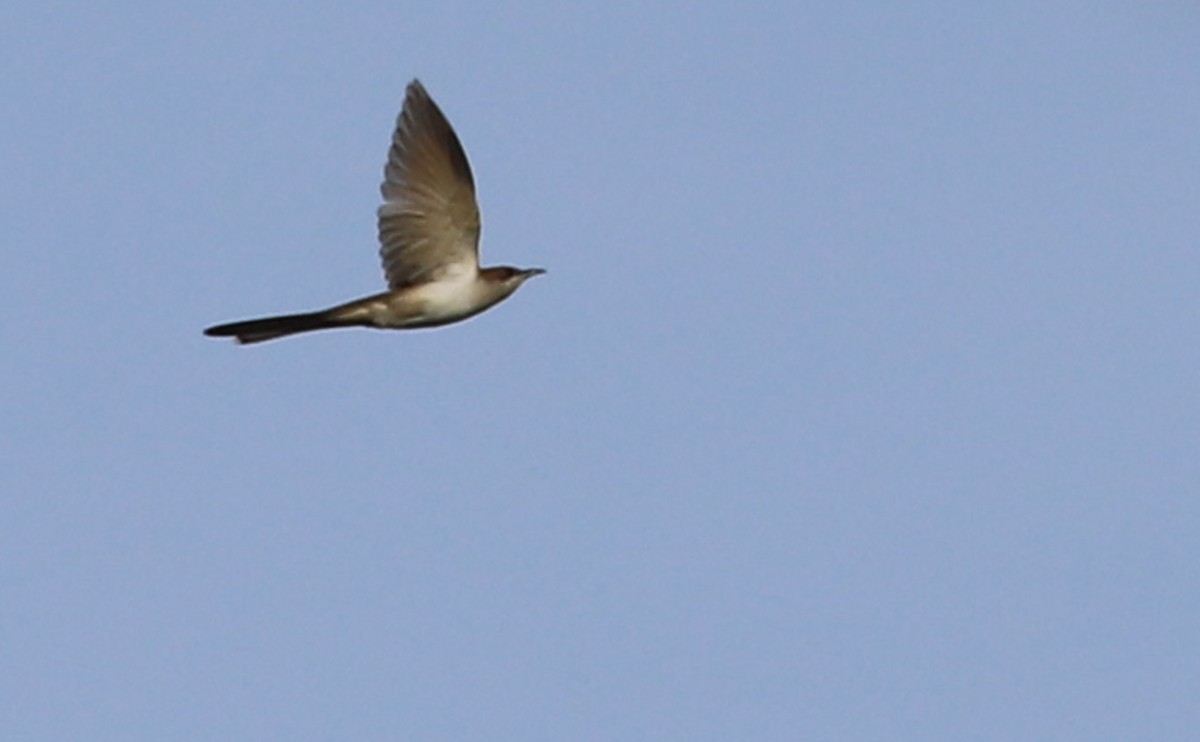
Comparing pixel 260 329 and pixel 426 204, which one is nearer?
pixel 260 329

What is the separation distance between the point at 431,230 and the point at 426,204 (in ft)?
0.61

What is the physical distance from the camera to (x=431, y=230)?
9578mm

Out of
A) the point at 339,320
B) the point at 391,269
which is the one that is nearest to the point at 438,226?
the point at 391,269

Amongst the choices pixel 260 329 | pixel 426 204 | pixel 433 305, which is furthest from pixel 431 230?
pixel 260 329

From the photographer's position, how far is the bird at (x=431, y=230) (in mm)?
9312

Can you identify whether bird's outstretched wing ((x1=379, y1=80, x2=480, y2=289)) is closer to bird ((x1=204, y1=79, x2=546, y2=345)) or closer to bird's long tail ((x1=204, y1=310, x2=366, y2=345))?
bird ((x1=204, y1=79, x2=546, y2=345))

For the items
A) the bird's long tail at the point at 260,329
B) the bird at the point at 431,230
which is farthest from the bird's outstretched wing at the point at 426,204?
the bird's long tail at the point at 260,329

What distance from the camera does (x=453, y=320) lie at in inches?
369

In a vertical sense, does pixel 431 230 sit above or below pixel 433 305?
above

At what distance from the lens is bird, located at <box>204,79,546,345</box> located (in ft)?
30.6

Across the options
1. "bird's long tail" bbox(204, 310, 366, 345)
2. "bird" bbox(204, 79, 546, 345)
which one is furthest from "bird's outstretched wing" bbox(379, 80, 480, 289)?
"bird's long tail" bbox(204, 310, 366, 345)

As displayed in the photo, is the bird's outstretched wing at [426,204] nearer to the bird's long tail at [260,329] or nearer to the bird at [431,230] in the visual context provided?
the bird at [431,230]

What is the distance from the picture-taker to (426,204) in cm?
962

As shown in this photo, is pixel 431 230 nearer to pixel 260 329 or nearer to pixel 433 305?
pixel 433 305
